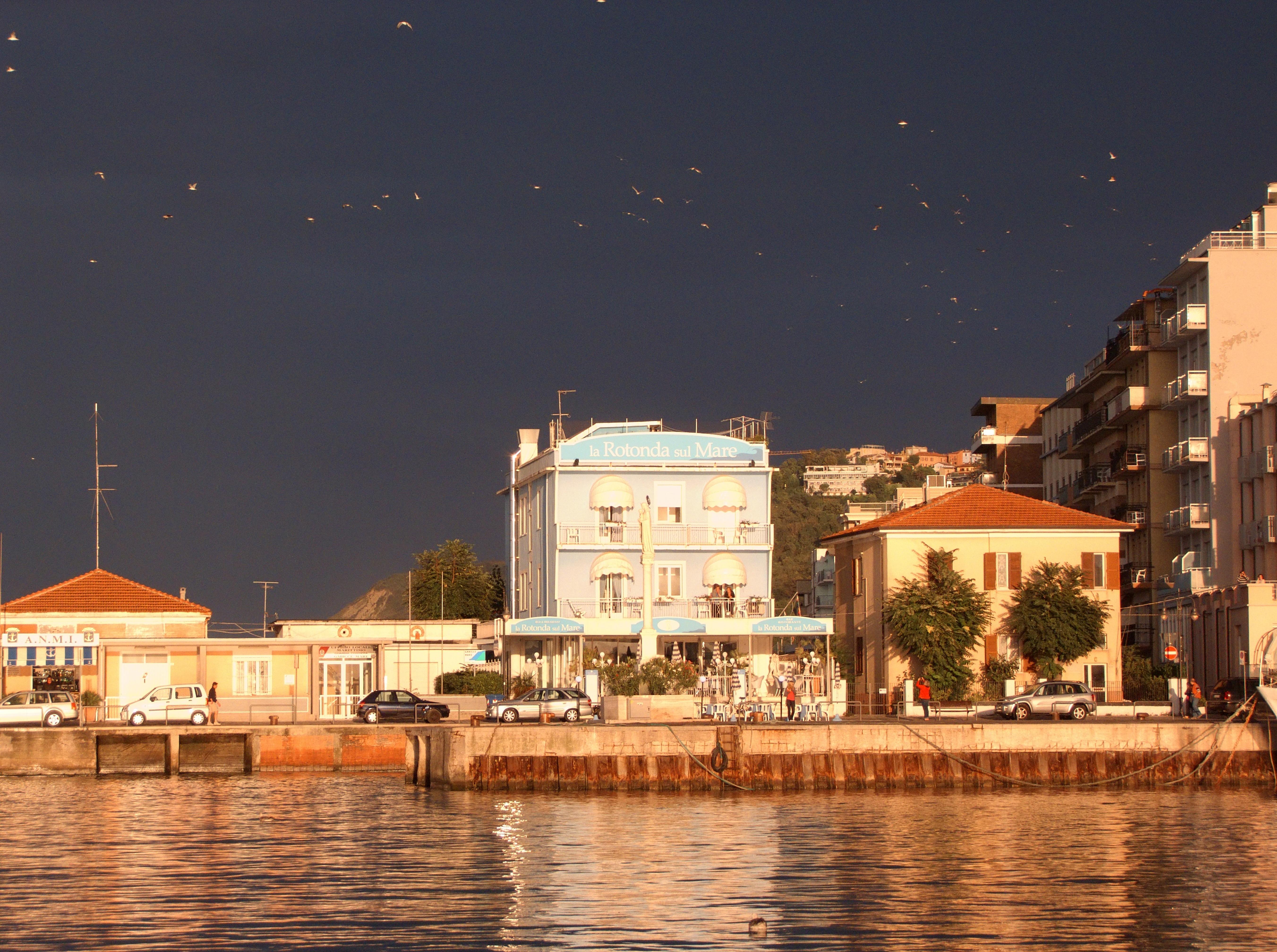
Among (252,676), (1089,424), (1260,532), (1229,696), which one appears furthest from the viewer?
(1089,424)

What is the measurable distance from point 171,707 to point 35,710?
4737mm

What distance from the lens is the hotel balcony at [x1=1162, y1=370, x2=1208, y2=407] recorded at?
79125 millimetres

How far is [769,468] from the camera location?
80.1 m

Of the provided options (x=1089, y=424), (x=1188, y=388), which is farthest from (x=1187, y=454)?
(x=1089, y=424)

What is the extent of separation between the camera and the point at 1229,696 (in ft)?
188

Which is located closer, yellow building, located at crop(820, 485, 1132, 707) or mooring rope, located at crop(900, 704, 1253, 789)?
mooring rope, located at crop(900, 704, 1253, 789)

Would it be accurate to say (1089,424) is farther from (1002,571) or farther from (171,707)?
(171,707)

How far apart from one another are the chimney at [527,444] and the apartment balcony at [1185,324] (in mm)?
32917

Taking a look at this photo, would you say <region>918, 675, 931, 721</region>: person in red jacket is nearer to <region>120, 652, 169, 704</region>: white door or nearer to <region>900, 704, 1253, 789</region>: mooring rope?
<region>900, 704, 1253, 789</region>: mooring rope

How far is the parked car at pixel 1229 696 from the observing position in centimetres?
5544

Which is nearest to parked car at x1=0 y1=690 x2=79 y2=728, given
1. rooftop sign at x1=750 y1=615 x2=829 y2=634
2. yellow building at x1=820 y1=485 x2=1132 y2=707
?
rooftop sign at x1=750 y1=615 x2=829 y2=634

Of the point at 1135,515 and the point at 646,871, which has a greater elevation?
the point at 1135,515

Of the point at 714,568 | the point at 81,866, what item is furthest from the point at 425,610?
the point at 81,866

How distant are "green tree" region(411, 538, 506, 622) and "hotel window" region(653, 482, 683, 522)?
85.1 ft
